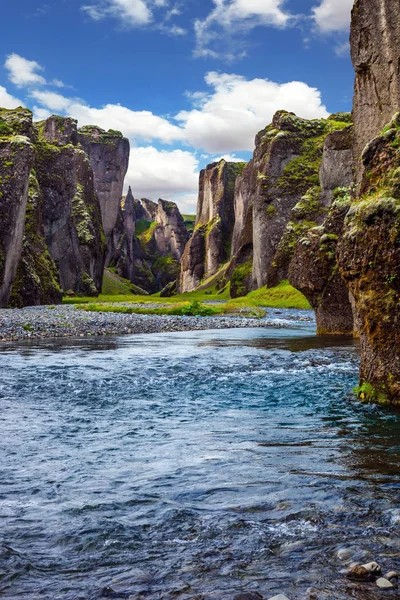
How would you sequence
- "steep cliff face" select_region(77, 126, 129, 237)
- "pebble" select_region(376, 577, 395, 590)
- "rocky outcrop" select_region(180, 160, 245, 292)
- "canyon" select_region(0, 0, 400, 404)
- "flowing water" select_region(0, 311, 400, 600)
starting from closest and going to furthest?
1. "pebble" select_region(376, 577, 395, 590)
2. "flowing water" select_region(0, 311, 400, 600)
3. "canyon" select_region(0, 0, 400, 404)
4. "steep cliff face" select_region(77, 126, 129, 237)
5. "rocky outcrop" select_region(180, 160, 245, 292)

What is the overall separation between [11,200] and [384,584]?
191 ft

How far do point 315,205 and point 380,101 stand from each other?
159 ft

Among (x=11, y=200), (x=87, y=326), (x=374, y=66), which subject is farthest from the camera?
(x=11, y=200)

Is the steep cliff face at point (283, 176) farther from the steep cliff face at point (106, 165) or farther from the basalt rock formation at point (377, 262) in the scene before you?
the steep cliff face at point (106, 165)

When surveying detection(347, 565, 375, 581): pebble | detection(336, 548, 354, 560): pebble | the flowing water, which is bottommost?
the flowing water

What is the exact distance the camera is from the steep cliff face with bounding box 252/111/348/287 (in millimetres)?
94500

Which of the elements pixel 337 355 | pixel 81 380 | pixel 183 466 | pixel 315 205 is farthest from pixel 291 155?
pixel 183 466

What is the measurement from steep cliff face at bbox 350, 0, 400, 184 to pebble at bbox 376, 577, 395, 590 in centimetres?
2822

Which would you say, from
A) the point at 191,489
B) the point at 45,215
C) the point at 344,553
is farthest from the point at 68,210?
the point at 344,553

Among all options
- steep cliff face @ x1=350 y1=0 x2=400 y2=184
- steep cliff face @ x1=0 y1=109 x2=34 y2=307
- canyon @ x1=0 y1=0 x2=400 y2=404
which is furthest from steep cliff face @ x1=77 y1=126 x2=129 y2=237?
steep cliff face @ x1=350 y1=0 x2=400 y2=184

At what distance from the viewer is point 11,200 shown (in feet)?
188

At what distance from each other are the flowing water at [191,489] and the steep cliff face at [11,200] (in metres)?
44.2

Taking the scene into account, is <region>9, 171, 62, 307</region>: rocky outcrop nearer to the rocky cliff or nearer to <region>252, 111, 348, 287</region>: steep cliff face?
<region>252, 111, 348, 287</region>: steep cliff face

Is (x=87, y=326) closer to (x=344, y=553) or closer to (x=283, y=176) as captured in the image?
(x=344, y=553)
